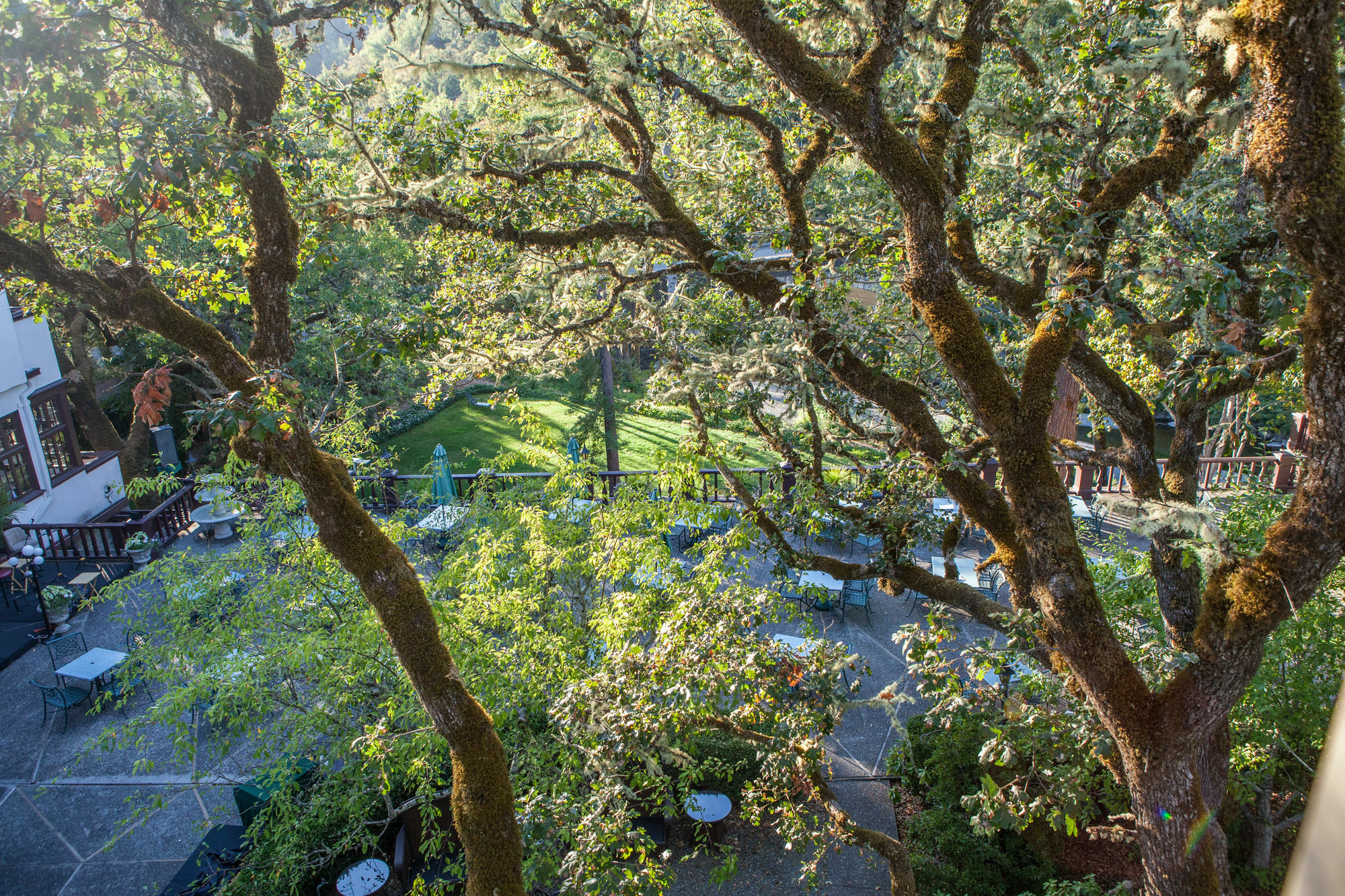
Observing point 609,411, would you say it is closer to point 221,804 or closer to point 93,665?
point 93,665

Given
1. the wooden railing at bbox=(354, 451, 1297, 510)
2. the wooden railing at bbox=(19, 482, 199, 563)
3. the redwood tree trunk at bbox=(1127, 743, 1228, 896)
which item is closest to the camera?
the redwood tree trunk at bbox=(1127, 743, 1228, 896)

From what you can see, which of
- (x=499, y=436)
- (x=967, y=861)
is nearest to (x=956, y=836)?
(x=967, y=861)

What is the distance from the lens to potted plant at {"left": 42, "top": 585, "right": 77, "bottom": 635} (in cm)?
1107

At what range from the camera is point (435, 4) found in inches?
214

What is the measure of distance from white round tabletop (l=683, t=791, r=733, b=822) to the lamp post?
896 cm

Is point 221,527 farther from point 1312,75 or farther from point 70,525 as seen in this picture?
point 1312,75

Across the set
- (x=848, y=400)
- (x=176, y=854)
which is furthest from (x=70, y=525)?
(x=848, y=400)

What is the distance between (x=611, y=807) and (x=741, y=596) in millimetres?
1792

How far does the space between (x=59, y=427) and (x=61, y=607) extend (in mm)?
6416

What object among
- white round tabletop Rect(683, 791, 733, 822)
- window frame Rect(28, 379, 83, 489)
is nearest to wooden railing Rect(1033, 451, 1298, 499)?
white round tabletop Rect(683, 791, 733, 822)

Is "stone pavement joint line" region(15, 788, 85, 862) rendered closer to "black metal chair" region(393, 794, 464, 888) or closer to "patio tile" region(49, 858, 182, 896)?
"patio tile" region(49, 858, 182, 896)

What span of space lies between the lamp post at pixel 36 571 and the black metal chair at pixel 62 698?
55.6 inches

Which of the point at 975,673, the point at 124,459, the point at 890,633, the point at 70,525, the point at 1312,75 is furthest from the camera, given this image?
the point at 124,459

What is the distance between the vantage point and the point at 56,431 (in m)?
15.9
